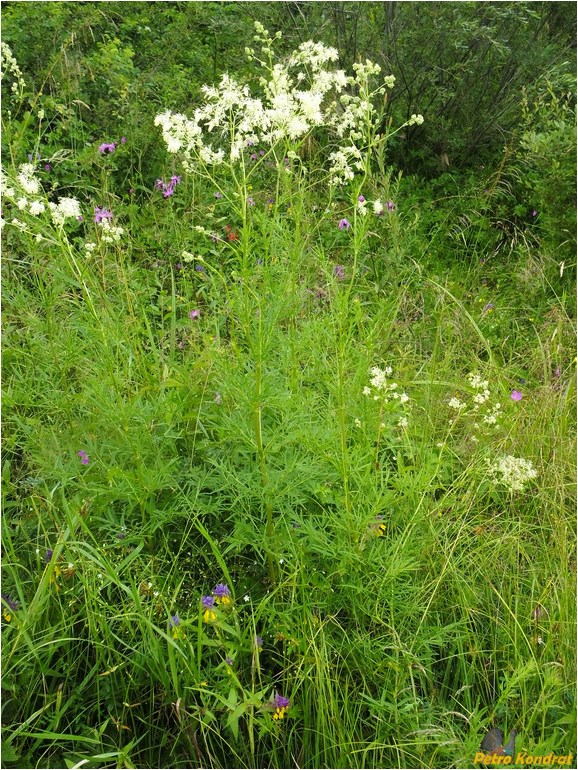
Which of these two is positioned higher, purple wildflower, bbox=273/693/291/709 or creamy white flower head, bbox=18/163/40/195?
creamy white flower head, bbox=18/163/40/195

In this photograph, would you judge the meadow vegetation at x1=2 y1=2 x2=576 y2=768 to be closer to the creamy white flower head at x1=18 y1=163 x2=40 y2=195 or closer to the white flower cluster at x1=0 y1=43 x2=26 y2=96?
the creamy white flower head at x1=18 y1=163 x2=40 y2=195

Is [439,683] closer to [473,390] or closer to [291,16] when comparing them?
[473,390]

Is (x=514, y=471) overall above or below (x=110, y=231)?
below

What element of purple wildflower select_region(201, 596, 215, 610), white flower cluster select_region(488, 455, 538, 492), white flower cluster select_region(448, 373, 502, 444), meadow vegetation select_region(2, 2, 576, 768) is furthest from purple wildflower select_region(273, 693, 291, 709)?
white flower cluster select_region(448, 373, 502, 444)

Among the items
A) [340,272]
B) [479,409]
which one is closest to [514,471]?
[479,409]

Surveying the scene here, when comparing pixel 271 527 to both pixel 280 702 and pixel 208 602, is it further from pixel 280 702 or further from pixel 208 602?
pixel 280 702

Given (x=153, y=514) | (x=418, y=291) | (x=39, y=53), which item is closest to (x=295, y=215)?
(x=153, y=514)

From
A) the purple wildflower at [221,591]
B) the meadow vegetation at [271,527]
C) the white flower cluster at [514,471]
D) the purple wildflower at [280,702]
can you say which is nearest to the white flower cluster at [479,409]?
the meadow vegetation at [271,527]

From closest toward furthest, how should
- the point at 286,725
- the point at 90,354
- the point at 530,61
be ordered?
the point at 286,725 → the point at 90,354 → the point at 530,61

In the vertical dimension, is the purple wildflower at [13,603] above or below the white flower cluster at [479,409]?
below

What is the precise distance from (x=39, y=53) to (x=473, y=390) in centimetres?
410

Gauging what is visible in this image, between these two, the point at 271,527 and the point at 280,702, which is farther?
the point at 271,527

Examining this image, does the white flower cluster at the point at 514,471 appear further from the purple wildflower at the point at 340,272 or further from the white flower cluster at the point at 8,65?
the white flower cluster at the point at 8,65

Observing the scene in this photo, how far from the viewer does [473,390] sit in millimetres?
3084
